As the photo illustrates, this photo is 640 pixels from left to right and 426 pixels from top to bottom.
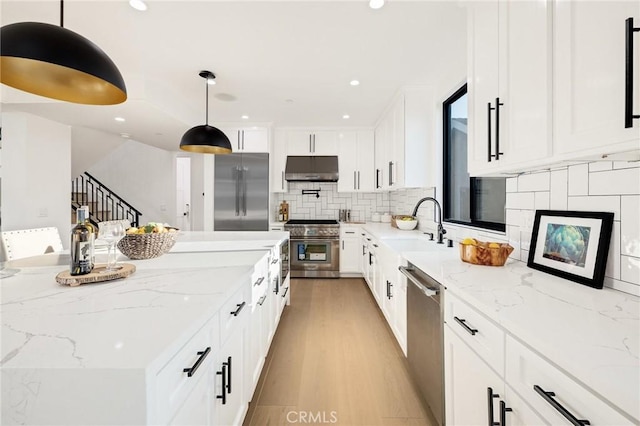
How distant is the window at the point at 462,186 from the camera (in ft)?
7.02

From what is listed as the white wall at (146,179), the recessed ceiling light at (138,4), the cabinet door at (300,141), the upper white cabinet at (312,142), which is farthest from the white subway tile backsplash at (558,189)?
the white wall at (146,179)

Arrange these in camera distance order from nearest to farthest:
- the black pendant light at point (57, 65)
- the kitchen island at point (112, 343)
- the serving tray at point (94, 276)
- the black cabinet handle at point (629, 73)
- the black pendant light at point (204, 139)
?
the kitchen island at point (112, 343) → the black cabinet handle at point (629, 73) → the black pendant light at point (57, 65) → the serving tray at point (94, 276) → the black pendant light at point (204, 139)

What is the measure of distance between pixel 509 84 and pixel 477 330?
3.76ft

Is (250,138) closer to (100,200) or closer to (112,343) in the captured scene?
(112,343)

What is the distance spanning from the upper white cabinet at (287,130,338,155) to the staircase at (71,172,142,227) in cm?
419

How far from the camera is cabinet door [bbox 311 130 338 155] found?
15.6 feet

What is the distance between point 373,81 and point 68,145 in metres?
4.23

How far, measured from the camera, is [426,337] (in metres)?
1.58

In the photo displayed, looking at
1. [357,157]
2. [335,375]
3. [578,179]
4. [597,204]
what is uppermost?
[357,157]

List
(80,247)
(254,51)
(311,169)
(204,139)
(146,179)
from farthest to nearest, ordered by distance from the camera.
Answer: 1. (146,179)
2. (311,169)
3. (204,139)
4. (254,51)
5. (80,247)

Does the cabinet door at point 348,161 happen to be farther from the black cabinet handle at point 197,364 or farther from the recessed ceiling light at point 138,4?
the black cabinet handle at point 197,364

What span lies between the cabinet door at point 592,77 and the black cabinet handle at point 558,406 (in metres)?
0.74

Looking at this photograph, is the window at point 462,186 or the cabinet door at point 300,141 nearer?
the window at point 462,186

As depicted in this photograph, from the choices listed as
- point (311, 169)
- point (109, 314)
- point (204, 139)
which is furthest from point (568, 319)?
point (311, 169)
